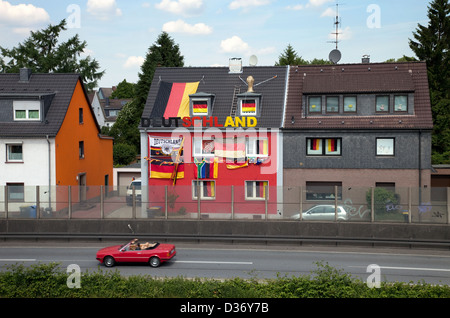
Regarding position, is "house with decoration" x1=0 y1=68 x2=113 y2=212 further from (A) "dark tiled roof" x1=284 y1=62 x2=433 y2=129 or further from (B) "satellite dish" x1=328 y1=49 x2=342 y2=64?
(B) "satellite dish" x1=328 y1=49 x2=342 y2=64

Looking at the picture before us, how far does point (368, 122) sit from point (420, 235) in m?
9.58

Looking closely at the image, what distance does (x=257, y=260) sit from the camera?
73.0 ft

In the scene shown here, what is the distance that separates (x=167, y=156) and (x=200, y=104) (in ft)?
14.3

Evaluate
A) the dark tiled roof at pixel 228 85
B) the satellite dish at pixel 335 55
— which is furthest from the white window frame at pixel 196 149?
the satellite dish at pixel 335 55

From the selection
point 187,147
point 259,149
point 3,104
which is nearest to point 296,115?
point 259,149

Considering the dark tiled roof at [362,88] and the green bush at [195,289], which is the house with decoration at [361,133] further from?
the green bush at [195,289]

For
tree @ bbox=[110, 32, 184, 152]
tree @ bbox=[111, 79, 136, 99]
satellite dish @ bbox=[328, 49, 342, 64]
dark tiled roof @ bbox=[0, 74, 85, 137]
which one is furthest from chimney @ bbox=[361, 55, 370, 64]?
tree @ bbox=[111, 79, 136, 99]

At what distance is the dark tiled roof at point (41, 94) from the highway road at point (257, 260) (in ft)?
33.6

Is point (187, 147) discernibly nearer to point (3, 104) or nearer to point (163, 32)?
point (3, 104)

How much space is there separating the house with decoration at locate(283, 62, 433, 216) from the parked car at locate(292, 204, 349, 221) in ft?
16.6

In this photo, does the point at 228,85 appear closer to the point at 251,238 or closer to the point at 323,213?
the point at 323,213

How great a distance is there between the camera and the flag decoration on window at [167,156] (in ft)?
111

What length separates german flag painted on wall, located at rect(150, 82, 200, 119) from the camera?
34691 mm

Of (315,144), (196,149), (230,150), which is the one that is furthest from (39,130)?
(315,144)
